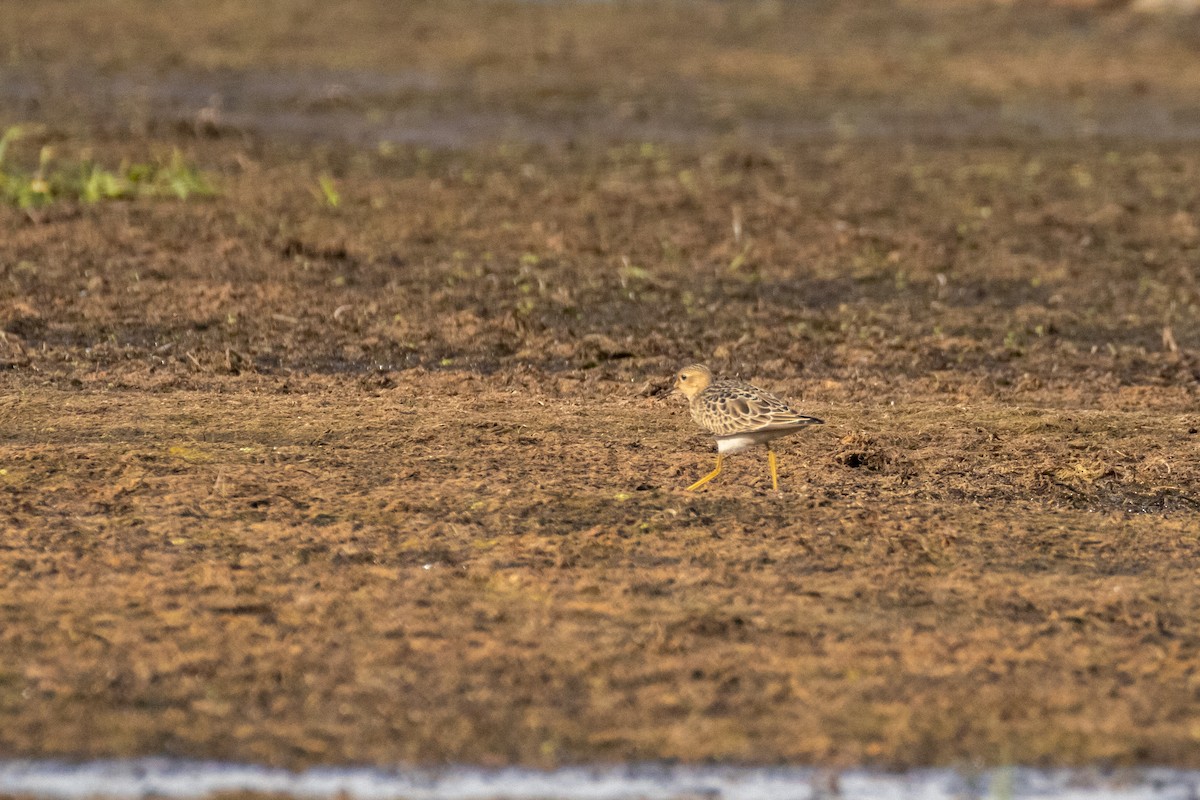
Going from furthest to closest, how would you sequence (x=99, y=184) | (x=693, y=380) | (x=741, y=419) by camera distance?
(x=99, y=184), (x=693, y=380), (x=741, y=419)

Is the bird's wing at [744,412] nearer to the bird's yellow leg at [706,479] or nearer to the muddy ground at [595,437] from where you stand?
the bird's yellow leg at [706,479]

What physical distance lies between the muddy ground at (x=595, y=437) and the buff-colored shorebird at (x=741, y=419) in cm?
15

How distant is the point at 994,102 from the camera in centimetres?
1897

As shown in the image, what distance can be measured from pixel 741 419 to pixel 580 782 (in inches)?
103

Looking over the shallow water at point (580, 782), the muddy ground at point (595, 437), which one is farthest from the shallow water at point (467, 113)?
the shallow water at point (580, 782)

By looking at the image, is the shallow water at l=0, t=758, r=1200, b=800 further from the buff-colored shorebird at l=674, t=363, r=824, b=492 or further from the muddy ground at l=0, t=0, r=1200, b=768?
the buff-colored shorebird at l=674, t=363, r=824, b=492

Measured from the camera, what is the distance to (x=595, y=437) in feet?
26.9

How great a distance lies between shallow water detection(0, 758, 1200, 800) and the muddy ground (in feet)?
0.29

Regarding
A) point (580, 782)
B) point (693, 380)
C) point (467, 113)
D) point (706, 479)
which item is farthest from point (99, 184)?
point (580, 782)

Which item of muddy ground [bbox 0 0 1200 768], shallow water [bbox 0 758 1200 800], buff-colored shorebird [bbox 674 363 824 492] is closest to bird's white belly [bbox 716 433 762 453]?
buff-colored shorebird [bbox 674 363 824 492]

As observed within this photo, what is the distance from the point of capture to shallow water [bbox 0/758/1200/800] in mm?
4992

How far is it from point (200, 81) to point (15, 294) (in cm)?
893

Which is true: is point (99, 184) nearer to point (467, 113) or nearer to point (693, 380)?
point (467, 113)

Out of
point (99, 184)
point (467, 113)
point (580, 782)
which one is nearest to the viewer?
point (580, 782)
